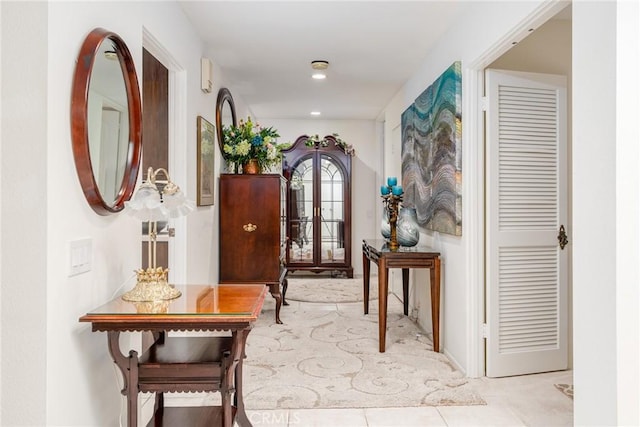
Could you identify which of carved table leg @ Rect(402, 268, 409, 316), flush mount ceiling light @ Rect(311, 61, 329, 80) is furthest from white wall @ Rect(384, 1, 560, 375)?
flush mount ceiling light @ Rect(311, 61, 329, 80)

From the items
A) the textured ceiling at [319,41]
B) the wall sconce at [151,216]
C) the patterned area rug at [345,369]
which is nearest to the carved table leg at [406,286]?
the patterned area rug at [345,369]

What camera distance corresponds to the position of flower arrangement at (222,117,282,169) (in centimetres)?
413

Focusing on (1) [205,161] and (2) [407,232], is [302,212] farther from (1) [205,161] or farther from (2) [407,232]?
(1) [205,161]

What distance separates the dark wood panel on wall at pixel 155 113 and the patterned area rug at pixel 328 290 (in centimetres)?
263

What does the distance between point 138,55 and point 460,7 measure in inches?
80.3

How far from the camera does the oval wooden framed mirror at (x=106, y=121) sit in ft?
5.22

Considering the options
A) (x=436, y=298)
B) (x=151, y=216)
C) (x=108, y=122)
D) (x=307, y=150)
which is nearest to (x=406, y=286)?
(x=436, y=298)

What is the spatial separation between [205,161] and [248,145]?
74cm

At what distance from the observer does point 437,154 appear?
3412 mm
